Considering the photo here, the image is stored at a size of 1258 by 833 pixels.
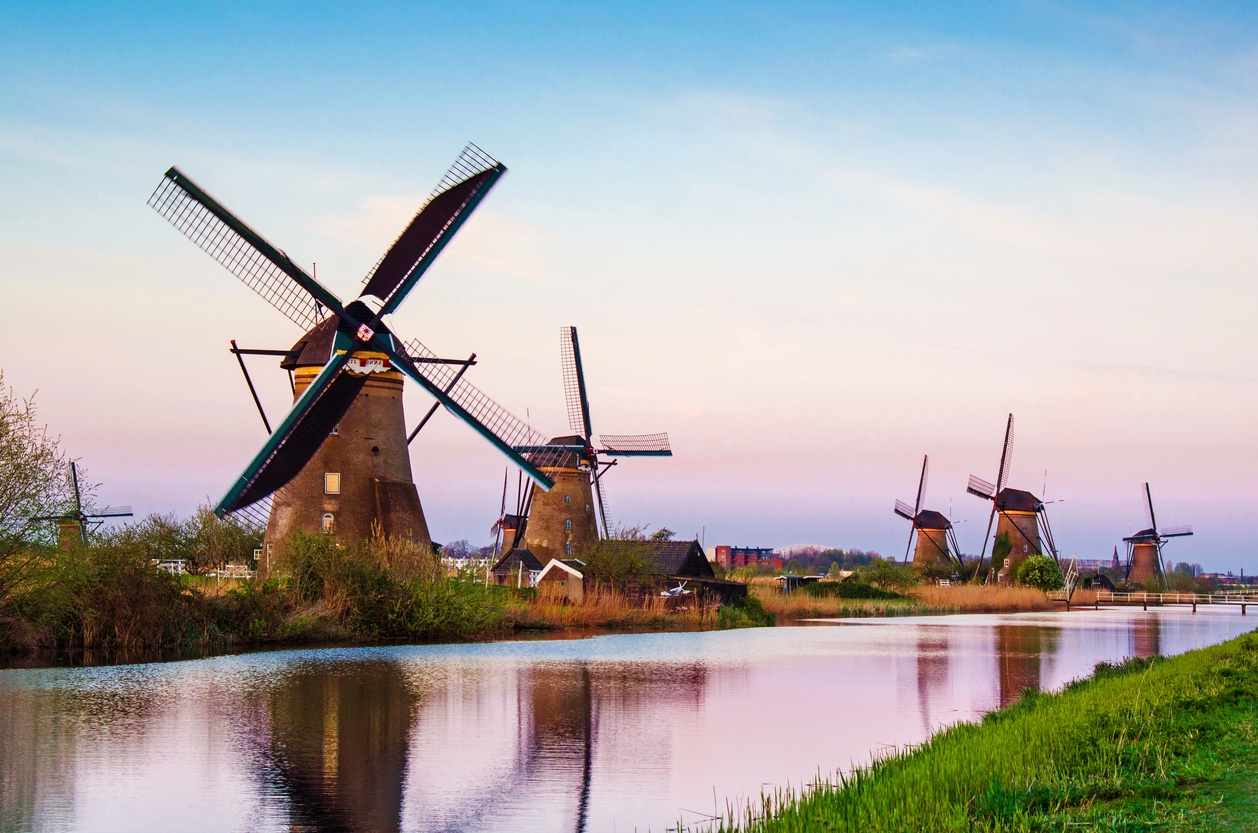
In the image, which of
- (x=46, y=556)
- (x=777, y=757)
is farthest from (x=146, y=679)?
(x=777, y=757)

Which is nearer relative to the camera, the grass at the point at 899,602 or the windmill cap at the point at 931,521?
the grass at the point at 899,602

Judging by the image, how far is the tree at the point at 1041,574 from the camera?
67812 millimetres

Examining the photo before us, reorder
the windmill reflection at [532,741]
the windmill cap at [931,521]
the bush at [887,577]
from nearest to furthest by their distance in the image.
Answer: the windmill reflection at [532,741] < the bush at [887,577] < the windmill cap at [931,521]

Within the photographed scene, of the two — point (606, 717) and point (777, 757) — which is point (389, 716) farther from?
point (777, 757)

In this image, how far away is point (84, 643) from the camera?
877 inches

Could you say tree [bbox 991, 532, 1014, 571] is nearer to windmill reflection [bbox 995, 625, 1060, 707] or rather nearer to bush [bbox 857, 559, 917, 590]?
bush [bbox 857, 559, 917, 590]

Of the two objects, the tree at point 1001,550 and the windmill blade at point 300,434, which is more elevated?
the windmill blade at point 300,434

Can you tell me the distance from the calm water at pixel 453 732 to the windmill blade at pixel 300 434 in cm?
475

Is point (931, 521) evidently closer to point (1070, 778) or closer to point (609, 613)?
point (609, 613)

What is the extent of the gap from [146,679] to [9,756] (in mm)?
6843

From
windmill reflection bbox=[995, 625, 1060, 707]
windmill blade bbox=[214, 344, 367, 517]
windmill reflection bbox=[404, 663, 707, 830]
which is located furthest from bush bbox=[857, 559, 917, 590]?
windmill reflection bbox=[404, 663, 707, 830]

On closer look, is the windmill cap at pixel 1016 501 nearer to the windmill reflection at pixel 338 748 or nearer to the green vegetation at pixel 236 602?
the green vegetation at pixel 236 602

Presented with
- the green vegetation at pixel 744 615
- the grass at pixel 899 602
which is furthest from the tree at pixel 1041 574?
the green vegetation at pixel 744 615

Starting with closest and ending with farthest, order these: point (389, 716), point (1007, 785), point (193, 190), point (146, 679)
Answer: point (1007, 785)
point (389, 716)
point (146, 679)
point (193, 190)
